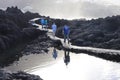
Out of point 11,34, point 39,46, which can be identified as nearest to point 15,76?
point 39,46

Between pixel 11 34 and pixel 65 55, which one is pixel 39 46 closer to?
pixel 11 34

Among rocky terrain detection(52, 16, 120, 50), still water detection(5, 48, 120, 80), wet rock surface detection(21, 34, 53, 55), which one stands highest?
rocky terrain detection(52, 16, 120, 50)

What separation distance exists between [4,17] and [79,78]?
45443 millimetres

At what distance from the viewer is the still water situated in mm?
38031

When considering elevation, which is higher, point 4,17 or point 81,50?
point 4,17

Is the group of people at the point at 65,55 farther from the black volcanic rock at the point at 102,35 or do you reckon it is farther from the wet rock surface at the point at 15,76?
the wet rock surface at the point at 15,76

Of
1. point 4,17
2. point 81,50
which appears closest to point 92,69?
point 81,50

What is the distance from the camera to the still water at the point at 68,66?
125ft

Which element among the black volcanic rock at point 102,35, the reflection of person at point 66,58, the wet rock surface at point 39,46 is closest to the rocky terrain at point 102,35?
the black volcanic rock at point 102,35

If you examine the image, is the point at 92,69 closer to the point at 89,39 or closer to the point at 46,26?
the point at 89,39

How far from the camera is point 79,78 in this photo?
36.9 m

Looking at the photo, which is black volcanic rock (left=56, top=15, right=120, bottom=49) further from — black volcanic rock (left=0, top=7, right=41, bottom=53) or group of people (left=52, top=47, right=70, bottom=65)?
black volcanic rock (left=0, top=7, right=41, bottom=53)

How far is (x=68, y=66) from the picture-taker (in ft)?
147

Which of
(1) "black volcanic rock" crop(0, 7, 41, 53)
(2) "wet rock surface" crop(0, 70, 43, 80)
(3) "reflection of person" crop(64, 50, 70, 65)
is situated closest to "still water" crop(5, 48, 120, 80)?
(3) "reflection of person" crop(64, 50, 70, 65)
